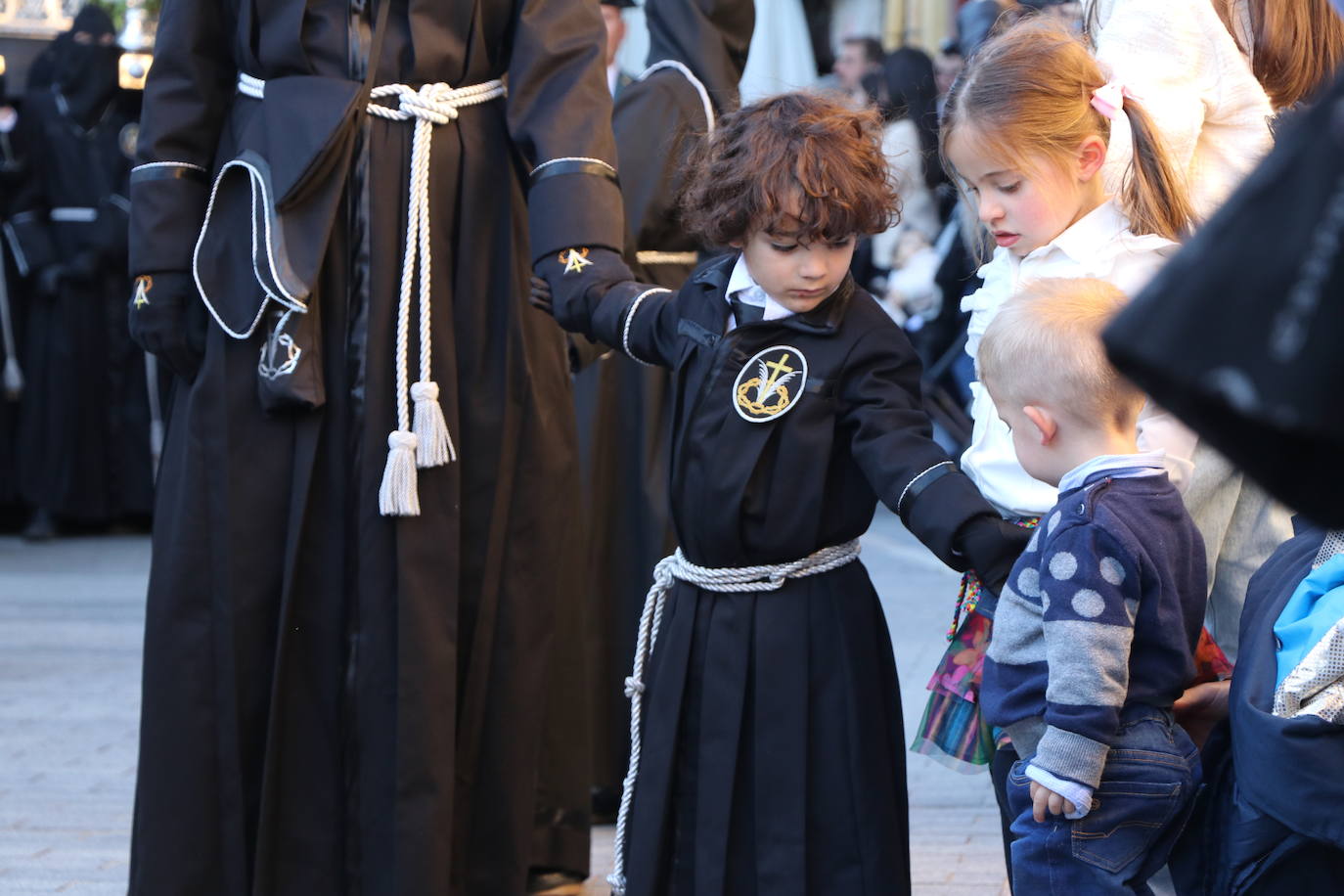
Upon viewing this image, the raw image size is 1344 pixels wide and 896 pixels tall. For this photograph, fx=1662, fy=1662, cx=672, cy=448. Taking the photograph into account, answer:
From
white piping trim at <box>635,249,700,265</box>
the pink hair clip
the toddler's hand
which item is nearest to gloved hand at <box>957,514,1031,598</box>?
the toddler's hand

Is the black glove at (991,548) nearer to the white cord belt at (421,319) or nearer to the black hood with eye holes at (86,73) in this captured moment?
the white cord belt at (421,319)

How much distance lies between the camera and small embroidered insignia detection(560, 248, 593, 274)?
9.04 ft

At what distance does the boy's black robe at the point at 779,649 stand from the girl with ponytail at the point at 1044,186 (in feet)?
0.60

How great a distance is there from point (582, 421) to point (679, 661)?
1.51 metres

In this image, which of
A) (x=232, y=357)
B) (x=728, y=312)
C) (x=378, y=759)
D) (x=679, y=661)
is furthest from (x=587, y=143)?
(x=378, y=759)

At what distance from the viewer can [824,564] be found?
8.29ft

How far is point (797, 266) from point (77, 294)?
255 inches

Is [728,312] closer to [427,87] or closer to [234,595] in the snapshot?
[427,87]

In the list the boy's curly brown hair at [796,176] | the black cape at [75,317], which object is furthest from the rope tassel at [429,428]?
the black cape at [75,317]

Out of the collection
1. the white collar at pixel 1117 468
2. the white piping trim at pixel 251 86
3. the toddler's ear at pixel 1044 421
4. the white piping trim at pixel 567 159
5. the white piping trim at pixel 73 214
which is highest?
the white piping trim at pixel 251 86

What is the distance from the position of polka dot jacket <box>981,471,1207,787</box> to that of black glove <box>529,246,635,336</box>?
88 centimetres

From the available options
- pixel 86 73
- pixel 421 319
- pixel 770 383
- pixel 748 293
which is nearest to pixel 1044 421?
pixel 770 383

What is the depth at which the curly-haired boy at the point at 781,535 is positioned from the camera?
2445 mm

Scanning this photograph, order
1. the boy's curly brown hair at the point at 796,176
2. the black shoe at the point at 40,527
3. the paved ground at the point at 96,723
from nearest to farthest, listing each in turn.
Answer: the boy's curly brown hair at the point at 796,176, the paved ground at the point at 96,723, the black shoe at the point at 40,527
